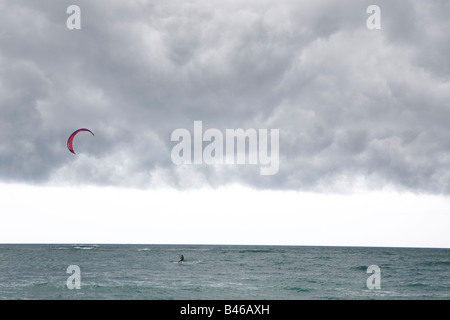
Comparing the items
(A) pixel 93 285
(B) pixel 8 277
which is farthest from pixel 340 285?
(B) pixel 8 277

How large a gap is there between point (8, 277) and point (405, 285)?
4354 cm

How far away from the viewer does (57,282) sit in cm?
3812
